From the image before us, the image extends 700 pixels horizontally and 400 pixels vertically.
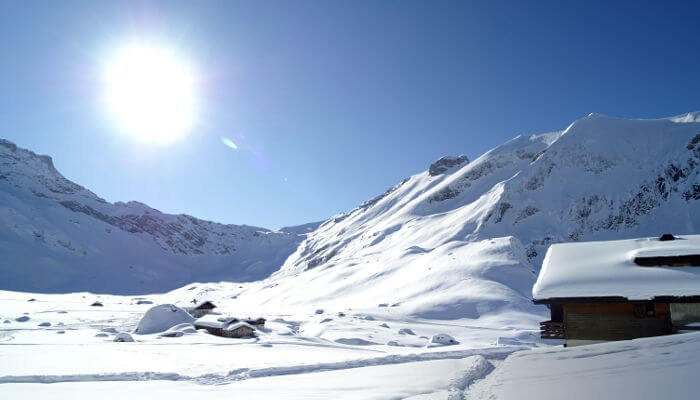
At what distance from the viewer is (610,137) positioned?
88875 mm

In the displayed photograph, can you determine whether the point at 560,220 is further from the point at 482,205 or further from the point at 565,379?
the point at 565,379

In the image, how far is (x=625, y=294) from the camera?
1444 centimetres

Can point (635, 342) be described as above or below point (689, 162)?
below

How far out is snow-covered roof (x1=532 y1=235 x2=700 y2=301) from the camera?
→ 46.9 ft

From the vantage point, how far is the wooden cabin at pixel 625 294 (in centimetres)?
1444

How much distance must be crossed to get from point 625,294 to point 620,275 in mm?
1458

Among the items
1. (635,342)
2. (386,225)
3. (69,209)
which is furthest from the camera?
(69,209)

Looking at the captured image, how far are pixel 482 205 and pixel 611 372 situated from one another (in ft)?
315

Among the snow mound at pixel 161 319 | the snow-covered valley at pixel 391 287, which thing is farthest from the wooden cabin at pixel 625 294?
the snow mound at pixel 161 319

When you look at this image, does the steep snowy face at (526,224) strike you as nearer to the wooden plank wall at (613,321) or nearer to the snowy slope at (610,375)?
the wooden plank wall at (613,321)

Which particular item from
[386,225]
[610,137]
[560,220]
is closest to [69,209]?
[386,225]

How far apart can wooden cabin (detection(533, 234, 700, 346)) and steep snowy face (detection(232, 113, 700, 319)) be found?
34.4 meters

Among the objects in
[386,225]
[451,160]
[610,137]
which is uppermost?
[451,160]

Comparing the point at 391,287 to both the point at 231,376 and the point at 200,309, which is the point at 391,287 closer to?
the point at 200,309
